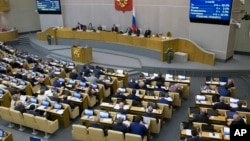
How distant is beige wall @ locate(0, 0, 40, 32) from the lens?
2566 cm

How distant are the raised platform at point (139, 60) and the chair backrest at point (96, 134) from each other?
8.07m

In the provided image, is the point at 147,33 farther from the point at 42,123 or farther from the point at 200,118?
the point at 42,123

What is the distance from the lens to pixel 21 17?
2653 centimetres

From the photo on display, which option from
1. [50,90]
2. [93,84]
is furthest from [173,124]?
[50,90]

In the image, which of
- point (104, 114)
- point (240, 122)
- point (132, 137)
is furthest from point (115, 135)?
point (240, 122)

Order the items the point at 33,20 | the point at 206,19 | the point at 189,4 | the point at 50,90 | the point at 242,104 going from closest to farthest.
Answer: the point at 242,104
the point at 50,90
the point at 206,19
the point at 189,4
the point at 33,20

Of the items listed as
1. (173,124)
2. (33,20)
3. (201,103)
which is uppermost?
(33,20)

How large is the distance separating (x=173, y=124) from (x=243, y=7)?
10.9m

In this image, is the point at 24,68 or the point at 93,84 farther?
the point at 24,68

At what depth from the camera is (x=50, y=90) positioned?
1171 centimetres

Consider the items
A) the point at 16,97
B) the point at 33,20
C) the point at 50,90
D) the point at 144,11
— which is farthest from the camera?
the point at 33,20

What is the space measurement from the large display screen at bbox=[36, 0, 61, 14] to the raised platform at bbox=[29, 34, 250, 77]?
9.70 ft

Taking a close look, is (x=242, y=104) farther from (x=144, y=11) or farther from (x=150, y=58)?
(x=144, y=11)

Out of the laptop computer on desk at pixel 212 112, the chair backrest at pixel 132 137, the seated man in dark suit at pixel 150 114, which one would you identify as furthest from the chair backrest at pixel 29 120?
the laptop computer on desk at pixel 212 112
